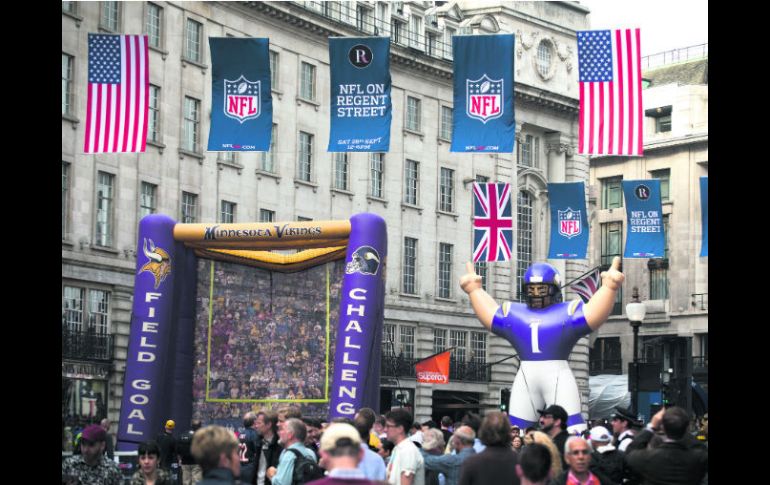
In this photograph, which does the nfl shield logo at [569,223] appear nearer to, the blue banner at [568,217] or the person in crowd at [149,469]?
the blue banner at [568,217]

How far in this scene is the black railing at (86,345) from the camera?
42.8m

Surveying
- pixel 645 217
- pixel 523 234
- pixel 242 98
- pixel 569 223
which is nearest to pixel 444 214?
pixel 523 234

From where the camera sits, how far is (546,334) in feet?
67.7

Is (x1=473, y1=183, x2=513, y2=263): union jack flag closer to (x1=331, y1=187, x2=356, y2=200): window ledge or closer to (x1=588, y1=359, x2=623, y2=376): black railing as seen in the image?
(x1=331, y1=187, x2=356, y2=200): window ledge

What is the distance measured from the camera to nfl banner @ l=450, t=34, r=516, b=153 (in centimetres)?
2730

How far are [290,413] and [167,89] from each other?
3172 cm

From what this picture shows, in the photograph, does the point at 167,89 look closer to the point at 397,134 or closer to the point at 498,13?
the point at 397,134

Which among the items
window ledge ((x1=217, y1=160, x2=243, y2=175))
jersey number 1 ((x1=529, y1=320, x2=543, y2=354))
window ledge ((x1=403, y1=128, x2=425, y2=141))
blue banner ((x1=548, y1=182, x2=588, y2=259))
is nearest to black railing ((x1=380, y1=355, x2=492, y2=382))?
window ledge ((x1=403, y1=128, x2=425, y2=141))

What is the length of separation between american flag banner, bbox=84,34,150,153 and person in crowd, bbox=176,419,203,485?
17.4 feet

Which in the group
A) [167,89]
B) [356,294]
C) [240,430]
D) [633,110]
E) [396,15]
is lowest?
[240,430]

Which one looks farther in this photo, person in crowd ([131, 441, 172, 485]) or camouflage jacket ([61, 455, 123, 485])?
camouflage jacket ([61, 455, 123, 485])
